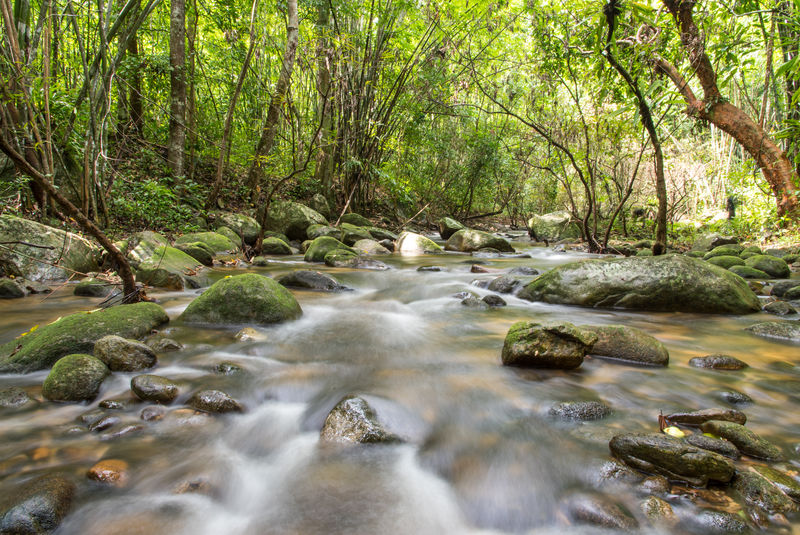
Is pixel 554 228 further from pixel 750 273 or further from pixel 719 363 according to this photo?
pixel 719 363

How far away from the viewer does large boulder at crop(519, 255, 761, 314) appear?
449cm

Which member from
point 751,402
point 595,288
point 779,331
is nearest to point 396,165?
point 595,288

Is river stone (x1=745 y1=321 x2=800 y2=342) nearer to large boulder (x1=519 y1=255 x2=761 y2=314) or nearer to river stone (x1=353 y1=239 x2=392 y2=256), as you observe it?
large boulder (x1=519 y1=255 x2=761 y2=314)

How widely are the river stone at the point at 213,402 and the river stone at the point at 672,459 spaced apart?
6.67 feet

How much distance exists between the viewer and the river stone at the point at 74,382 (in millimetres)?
2381

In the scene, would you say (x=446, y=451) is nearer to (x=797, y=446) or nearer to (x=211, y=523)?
(x=211, y=523)

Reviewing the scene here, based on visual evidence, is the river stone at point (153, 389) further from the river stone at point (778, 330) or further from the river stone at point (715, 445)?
the river stone at point (778, 330)

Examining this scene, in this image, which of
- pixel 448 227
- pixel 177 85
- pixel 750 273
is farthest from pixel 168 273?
pixel 448 227

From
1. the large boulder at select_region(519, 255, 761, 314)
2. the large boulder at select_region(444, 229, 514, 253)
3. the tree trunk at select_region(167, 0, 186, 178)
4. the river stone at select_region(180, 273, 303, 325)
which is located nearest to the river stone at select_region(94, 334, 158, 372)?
the river stone at select_region(180, 273, 303, 325)

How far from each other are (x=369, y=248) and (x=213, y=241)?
10.9ft

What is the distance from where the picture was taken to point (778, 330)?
12.0 feet

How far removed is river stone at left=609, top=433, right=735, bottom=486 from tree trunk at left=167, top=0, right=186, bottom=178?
30.2ft

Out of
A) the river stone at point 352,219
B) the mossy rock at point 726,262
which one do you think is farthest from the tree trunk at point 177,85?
the mossy rock at point 726,262

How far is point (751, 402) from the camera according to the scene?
8.15 feet
